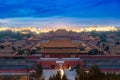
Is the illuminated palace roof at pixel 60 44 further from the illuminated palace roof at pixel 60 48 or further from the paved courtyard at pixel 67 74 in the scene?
the paved courtyard at pixel 67 74

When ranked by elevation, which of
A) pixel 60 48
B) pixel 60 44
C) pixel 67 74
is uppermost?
pixel 60 44

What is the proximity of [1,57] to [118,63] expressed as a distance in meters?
7.98

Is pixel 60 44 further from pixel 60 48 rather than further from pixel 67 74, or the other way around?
pixel 67 74

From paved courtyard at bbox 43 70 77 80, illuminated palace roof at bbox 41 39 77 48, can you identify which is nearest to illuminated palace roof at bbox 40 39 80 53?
illuminated palace roof at bbox 41 39 77 48

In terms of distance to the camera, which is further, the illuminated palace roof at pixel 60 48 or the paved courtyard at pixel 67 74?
the illuminated palace roof at pixel 60 48

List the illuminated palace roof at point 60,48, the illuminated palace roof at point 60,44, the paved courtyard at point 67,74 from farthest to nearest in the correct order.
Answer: the illuminated palace roof at point 60,44, the illuminated palace roof at point 60,48, the paved courtyard at point 67,74

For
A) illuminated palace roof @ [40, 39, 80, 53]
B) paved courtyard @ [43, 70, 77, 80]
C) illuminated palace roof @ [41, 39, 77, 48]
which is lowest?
paved courtyard @ [43, 70, 77, 80]

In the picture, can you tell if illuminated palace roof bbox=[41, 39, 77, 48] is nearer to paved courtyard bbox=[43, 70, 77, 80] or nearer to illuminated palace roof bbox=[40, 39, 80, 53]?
illuminated palace roof bbox=[40, 39, 80, 53]

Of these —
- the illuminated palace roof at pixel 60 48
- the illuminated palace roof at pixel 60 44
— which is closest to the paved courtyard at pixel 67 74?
the illuminated palace roof at pixel 60 48

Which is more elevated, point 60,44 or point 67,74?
point 60,44

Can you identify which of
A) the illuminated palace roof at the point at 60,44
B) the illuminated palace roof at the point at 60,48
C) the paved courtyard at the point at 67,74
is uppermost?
the illuminated palace roof at the point at 60,44

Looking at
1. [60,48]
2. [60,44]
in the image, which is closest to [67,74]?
[60,48]

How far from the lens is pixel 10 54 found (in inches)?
1032

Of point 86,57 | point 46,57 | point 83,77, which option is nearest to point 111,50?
point 86,57
